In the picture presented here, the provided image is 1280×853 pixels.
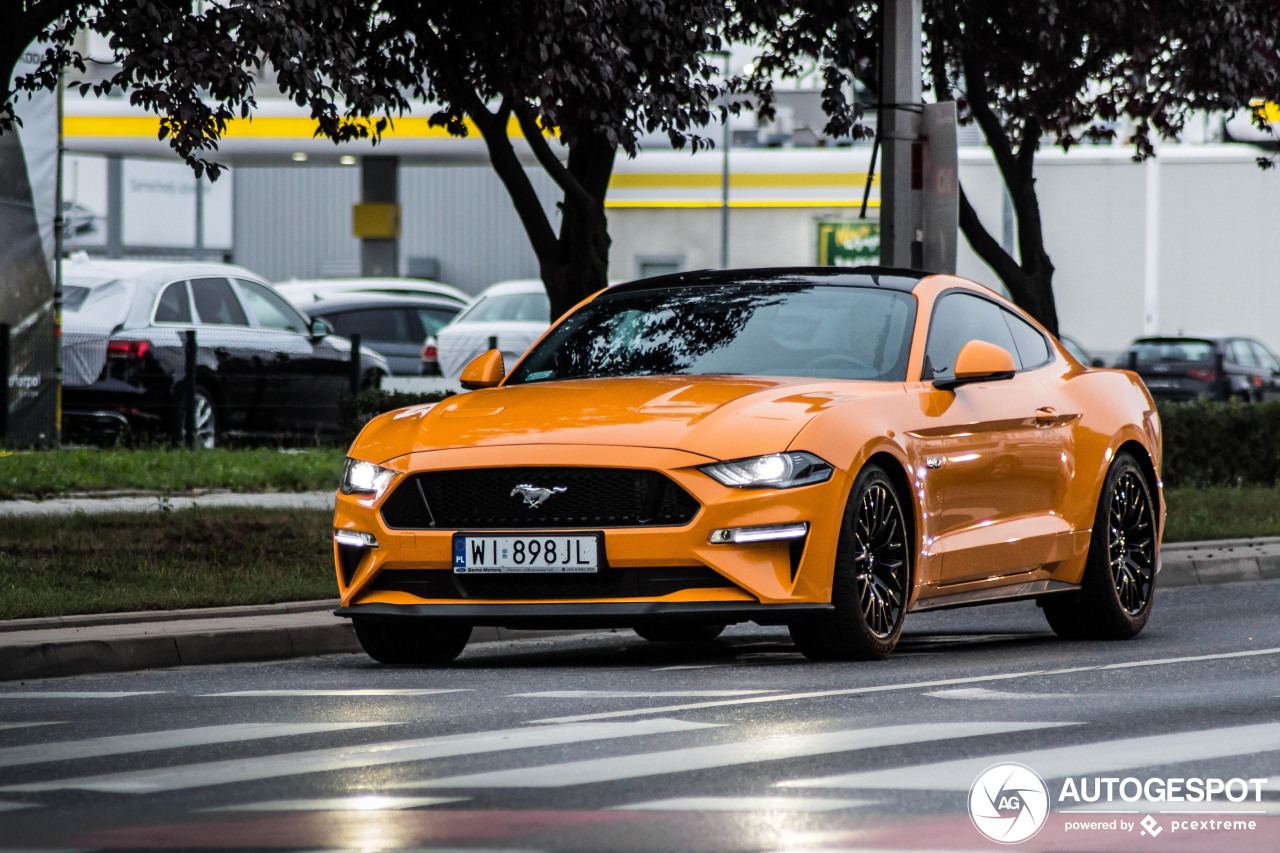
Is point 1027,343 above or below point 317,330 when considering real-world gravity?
above

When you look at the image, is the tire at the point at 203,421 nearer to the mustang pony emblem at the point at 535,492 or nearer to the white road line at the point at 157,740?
the mustang pony emblem at the point at 535,492

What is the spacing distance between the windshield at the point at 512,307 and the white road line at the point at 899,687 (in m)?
22.7

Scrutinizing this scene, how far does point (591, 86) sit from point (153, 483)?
5.47 meters

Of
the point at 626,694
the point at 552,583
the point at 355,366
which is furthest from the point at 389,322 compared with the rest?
the point at 626,694

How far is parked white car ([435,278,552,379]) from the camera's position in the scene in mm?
29516

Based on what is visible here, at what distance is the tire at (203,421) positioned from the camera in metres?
21.4

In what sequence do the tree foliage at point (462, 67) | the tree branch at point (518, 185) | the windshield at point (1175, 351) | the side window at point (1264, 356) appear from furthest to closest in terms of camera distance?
1. the side window at point (1264, 356)
2. the windshield at point (1175, 351)
3. the tree branch at point (518, 185)
4. the tree foliage at point (462, 67)

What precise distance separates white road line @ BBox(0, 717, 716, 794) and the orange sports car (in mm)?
1329

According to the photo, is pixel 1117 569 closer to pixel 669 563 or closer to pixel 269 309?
pixel 669 563

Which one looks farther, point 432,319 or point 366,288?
point 366,288

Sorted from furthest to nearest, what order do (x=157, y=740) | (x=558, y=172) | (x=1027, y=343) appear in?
(x=558, y=172) → (x=1027, y=343) → (x=157, y=740)

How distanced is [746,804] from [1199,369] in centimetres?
2888

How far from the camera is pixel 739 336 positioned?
9727 mm

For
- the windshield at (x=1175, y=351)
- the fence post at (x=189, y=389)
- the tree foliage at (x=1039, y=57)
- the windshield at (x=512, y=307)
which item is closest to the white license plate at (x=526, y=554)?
the tree foliage at (x=1039, y=57)
